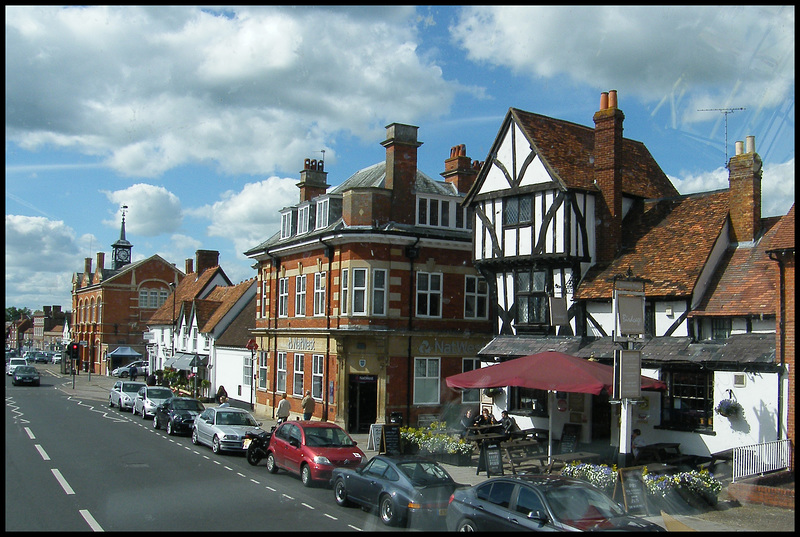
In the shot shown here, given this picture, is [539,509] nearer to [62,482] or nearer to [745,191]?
[62,482]

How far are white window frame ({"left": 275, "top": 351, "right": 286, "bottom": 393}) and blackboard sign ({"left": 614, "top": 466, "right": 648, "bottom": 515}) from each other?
2168 centimetres

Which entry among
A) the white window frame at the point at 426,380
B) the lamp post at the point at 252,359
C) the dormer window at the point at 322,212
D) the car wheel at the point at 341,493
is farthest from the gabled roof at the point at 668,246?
the lamp post at the point at 252,359

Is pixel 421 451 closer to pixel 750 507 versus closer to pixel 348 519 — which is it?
pixel 348 519

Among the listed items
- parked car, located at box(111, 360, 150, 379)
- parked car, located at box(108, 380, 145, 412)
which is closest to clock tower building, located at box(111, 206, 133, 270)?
parked car, located at box(111, 360, 150, 379)

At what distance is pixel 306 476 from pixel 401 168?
16047mm

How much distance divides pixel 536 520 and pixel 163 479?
10.1 meters

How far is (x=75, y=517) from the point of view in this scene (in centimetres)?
1274

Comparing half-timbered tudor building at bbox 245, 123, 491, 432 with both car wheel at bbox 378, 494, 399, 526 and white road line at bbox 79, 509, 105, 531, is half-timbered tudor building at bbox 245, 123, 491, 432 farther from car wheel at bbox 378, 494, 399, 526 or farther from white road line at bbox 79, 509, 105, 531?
white road line at bbox 79, 509, 105, 531

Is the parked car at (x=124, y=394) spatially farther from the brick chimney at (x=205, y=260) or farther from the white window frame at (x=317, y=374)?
the brick chimney at (x=205, y=260)

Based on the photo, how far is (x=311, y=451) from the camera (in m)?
17.4

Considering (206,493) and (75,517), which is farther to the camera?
(206,493)

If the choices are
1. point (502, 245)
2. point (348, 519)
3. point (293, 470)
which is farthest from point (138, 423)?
point (348, 519)

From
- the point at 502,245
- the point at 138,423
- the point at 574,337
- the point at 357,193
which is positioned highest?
the point at 357,193

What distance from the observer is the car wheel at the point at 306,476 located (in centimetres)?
1697
